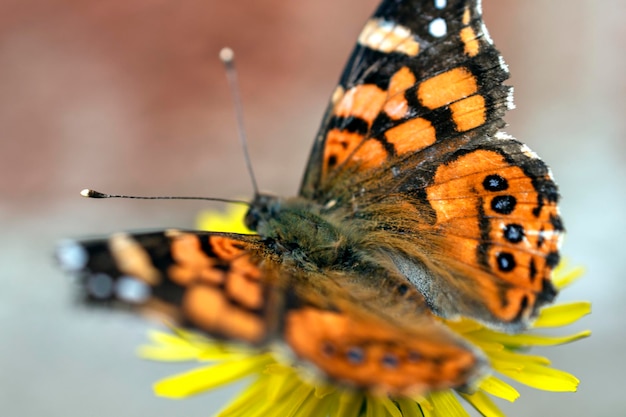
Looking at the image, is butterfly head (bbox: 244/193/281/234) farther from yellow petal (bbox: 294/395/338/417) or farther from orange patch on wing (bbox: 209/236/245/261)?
yellow petal (bbox: 294/395/338/417)

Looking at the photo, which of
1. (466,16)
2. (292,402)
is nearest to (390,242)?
(292,402)

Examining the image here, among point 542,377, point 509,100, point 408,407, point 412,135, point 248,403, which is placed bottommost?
point 248,403

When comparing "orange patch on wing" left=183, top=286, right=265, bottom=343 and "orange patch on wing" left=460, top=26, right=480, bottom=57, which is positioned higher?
"orange patch on wing" left=460, top=26, right=480, bottom=57

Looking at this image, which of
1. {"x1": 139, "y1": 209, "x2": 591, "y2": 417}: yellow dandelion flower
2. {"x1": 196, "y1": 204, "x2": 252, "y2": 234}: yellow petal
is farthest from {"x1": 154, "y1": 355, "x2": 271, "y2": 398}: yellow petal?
{"x1": 196, "y1": 204, "x2": 252, "y2": 234}: yellow petal

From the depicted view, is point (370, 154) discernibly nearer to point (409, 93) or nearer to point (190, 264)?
point (409, 93)

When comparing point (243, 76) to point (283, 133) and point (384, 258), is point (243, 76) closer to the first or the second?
point (283, 133)

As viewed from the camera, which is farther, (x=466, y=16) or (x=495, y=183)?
(x=466, y=16)
